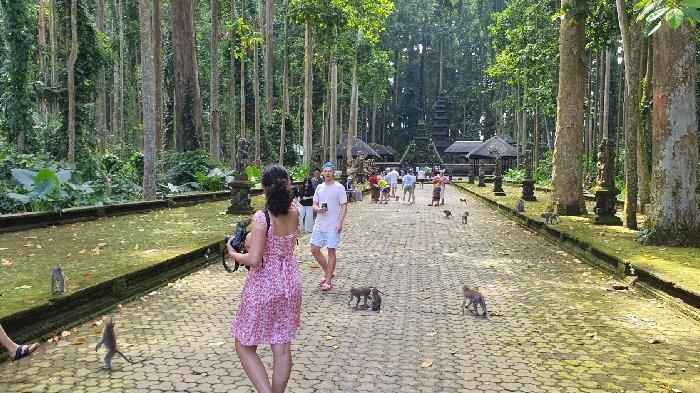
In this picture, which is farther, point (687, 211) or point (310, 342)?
point (687, 211)

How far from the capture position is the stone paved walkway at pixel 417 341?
419 cm

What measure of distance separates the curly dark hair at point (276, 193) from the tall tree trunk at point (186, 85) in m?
19.4

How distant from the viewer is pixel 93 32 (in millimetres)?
23719

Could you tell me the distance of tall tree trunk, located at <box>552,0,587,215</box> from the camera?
602 inches

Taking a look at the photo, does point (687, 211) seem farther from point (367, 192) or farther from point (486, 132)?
point (486, 132)

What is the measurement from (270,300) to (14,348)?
2.22m

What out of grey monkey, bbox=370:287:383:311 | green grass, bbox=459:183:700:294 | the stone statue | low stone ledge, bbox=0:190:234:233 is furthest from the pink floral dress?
the stone statue

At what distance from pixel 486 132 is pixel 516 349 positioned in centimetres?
7206

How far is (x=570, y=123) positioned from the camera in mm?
15664

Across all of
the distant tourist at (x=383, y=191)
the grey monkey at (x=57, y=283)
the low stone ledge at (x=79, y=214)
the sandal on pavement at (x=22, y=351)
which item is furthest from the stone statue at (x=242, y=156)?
the sandal on pavement at (x=22, y=351)

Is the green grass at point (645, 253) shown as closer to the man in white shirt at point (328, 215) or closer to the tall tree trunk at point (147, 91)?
the man in white shirt at point (328, 215)

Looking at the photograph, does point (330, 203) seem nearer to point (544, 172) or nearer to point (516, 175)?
point (544, 172)

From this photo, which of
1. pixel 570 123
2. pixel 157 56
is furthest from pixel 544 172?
pixel 157 56

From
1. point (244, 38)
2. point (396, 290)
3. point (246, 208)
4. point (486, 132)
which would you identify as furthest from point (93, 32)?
point (486, 132)
